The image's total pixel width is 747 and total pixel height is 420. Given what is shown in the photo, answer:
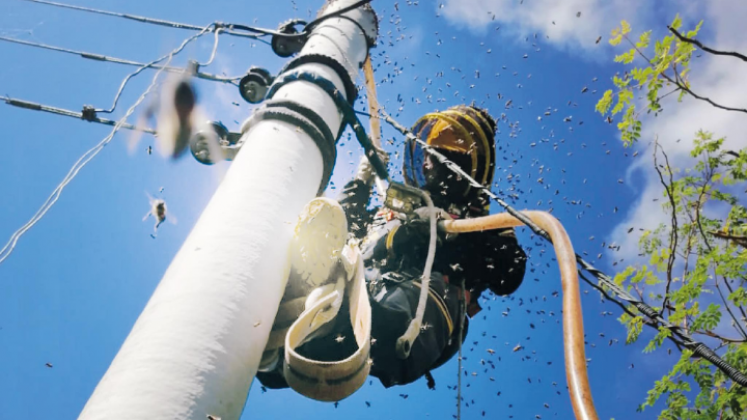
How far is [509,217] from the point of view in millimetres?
2971

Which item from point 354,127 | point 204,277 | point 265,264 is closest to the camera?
point 204,277

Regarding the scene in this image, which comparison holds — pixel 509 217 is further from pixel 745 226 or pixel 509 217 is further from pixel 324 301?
pixel 745 226

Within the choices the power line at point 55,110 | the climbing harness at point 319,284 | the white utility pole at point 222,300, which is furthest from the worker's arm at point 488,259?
the power line at point 55,110

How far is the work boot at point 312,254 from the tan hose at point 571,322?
109cm

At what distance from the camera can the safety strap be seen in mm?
1810

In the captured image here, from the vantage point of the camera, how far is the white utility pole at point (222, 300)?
4.93 feet

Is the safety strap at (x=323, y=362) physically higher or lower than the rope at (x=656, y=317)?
lower

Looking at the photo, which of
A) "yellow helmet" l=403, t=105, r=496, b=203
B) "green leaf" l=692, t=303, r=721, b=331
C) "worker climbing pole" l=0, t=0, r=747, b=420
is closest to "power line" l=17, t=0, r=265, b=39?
"worker climbing pole" l=0, t=0, r=747, b=420

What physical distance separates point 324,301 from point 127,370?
84 centimetres

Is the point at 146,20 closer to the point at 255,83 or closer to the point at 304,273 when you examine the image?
the point at 255,83

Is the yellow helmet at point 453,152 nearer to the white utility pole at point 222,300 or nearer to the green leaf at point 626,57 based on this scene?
the green leaf at point 626,57

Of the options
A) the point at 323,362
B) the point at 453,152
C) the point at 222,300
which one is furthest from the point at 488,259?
the point at 222,300

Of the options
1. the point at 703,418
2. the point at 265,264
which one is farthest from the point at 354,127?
the point at 703,418

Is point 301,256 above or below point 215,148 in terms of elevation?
below
